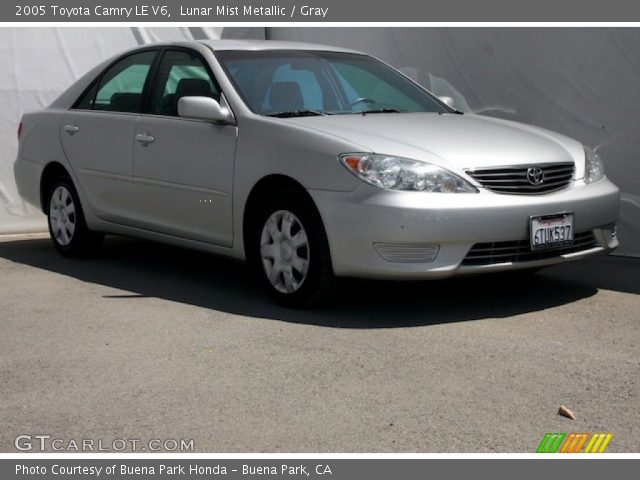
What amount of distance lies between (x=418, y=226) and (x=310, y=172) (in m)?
0.72

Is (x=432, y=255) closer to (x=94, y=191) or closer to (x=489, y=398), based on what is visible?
(x=489, y=398)

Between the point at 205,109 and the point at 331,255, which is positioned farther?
the point at 205,109

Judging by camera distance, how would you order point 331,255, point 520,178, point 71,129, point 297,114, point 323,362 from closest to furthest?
point 323,362 < point 331,255 < point 520,178 < point 297,114 < point 71,129

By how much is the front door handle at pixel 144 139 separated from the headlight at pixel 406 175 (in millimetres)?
1912

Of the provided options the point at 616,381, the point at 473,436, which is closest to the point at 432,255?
the point at 616,381

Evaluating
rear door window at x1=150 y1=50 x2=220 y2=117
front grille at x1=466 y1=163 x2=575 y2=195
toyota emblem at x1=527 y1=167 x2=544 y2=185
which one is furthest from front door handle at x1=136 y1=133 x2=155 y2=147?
toyota emblem at x1=527 y1=167 x2=544 y2=185

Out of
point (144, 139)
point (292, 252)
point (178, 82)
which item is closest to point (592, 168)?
point (292, 252)

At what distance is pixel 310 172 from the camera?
6.38m

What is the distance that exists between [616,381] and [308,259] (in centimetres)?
198

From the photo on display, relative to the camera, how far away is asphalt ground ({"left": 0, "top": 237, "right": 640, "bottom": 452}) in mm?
4480

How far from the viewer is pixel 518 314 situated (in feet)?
21.2

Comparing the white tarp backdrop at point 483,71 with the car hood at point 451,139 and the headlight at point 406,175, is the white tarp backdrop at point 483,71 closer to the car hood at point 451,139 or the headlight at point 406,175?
the car hood at point 451,139

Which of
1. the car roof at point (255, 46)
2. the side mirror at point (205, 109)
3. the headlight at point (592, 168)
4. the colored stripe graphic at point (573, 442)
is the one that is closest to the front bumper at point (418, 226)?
the headlight at point (592, 168)

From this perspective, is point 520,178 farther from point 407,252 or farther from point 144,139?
point 144,139
